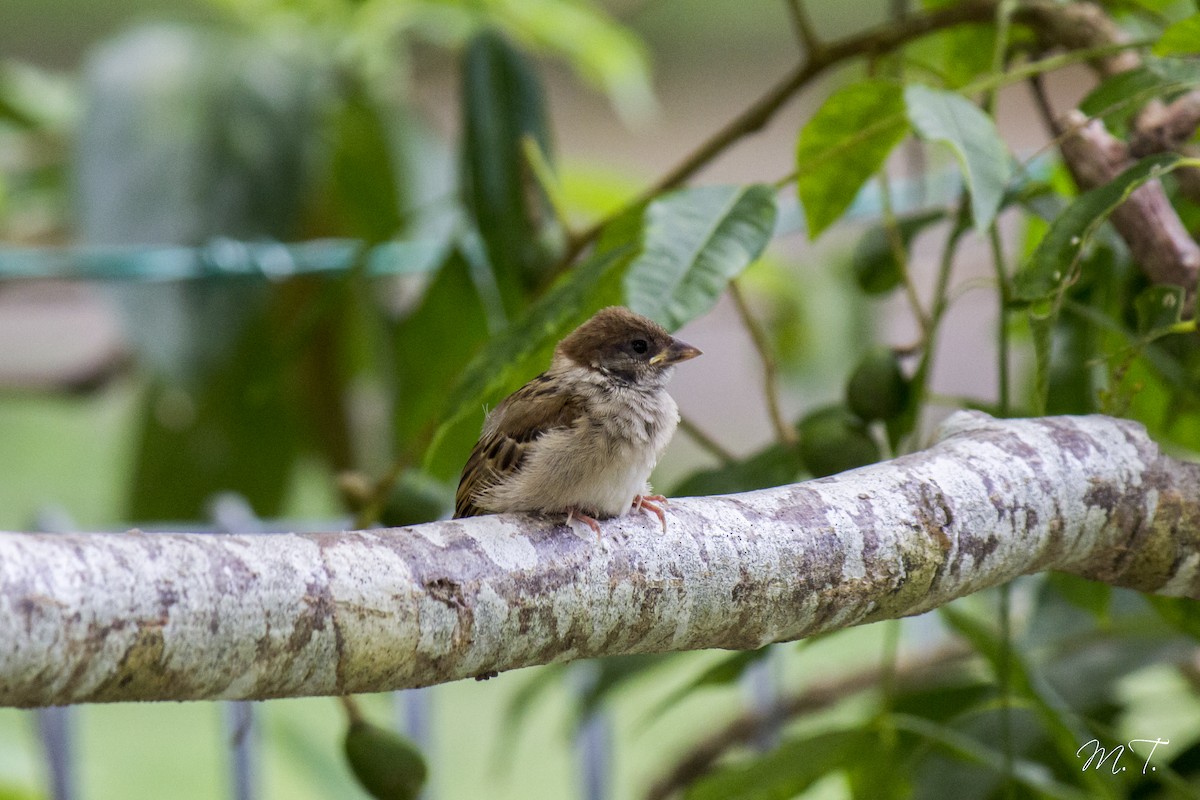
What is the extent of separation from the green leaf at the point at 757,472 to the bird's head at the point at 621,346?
15cm

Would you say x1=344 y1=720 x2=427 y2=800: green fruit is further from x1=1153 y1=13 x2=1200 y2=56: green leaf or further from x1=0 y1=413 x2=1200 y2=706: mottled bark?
x1=1153 y1=13 x2=1200 y2=56: green leaf

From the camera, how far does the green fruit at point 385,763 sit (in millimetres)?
1141

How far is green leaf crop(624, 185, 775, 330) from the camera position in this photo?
105cm

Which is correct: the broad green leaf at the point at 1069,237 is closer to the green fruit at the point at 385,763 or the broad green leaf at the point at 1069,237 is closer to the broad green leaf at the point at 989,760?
the broad green leaf at the point at 989,760

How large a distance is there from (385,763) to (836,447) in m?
0.51

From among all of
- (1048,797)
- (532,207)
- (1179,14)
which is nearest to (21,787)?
(532,207)

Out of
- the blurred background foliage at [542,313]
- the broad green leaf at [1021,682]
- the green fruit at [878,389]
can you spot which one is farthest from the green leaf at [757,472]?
the broad green leaf at [1021,682]

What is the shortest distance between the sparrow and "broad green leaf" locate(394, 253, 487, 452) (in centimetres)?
36

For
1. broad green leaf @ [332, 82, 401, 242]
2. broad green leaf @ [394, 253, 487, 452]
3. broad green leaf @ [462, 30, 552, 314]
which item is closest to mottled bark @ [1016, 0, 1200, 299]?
broad green leaf @ [462, 30, 552, 314]

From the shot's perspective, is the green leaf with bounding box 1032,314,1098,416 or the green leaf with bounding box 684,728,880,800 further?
the green leaf with bounding box 1032,314,1098,416

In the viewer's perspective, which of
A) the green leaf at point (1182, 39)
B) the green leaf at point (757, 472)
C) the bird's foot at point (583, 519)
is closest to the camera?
Result: the bird's foot at point (583, 519)

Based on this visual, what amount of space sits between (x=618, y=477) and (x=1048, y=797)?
0.64 metres

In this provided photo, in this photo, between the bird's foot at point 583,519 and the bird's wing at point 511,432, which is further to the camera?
the bird's wing at point 511,432

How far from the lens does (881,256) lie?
1.50 m
